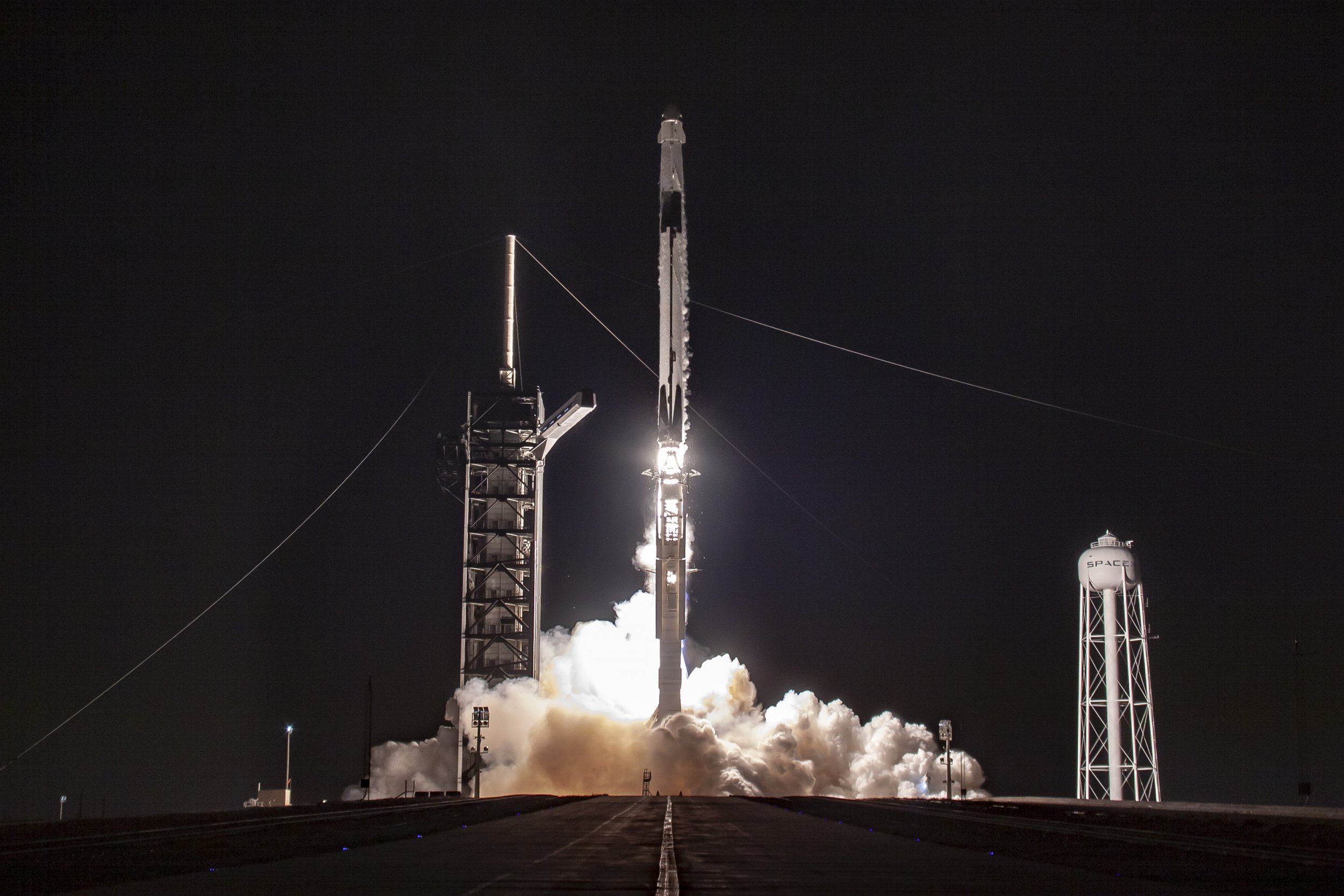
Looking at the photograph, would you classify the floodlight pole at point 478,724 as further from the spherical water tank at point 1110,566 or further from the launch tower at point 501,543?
the spherical water tank at point 1110,566

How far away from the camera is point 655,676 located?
86.1 metres

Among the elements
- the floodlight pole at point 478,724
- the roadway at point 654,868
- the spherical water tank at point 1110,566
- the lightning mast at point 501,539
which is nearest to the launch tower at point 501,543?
the lightning mast at point 501,539

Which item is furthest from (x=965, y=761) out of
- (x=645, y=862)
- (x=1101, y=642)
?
(x=645, y=862)

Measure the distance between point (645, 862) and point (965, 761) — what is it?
2796 inches

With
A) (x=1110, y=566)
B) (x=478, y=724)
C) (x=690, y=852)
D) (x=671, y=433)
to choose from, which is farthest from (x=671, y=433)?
(x=690, y=852)

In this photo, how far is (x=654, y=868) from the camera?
75.8ft

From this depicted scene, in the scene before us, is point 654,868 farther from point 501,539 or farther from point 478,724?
point 501,539

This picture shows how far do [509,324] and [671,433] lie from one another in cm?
2494

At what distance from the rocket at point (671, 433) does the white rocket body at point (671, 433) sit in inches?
1.2

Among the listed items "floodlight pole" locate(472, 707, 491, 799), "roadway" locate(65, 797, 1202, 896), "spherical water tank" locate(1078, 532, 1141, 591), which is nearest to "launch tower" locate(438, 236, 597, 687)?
"floodlight pole" locate(472, 707, 491, 799)

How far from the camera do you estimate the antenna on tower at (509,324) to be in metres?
91.8

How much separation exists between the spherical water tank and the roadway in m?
46.7

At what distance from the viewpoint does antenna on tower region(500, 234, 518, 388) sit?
91812 millimetres

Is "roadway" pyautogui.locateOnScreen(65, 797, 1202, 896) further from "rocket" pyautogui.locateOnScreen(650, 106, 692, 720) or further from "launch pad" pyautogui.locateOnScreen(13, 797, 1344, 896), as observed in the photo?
"rocket" pyautogui.locateOnScreen(650, 106, 692, 720)
